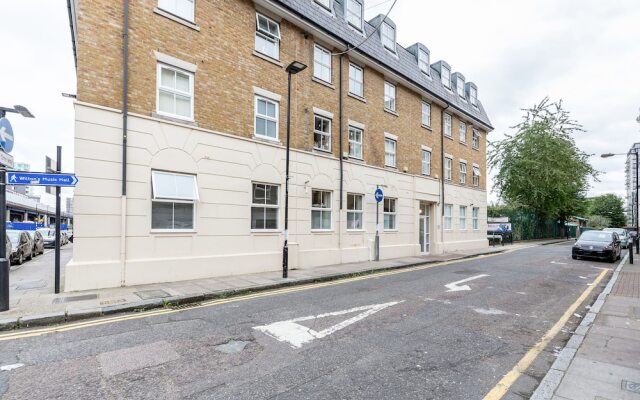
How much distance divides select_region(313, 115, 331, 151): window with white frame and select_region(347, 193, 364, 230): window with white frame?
245 centimetres

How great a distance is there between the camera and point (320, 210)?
1383 cm

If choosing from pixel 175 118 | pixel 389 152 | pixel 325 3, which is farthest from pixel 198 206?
pixel 325 3

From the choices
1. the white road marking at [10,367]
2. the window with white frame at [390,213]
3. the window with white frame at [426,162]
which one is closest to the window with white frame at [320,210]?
the window with white frame at [390,213]

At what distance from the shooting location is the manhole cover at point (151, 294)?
7.45 meters

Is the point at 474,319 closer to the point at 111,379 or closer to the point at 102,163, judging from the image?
the point at 111,379

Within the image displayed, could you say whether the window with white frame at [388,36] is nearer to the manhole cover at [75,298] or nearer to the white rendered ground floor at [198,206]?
the white rendered ground floor at [198,206]

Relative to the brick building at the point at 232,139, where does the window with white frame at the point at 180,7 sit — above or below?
above

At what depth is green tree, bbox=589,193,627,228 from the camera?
86.0 m

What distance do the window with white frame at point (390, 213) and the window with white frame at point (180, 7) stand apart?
1119cm

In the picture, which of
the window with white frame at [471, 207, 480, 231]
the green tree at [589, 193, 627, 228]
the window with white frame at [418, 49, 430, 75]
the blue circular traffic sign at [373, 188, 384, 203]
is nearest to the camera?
the blue circular traffic sign at [373, 188, 384, 203]

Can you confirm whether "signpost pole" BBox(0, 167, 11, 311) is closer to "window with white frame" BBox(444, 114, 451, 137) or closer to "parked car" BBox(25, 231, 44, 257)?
"parked car" BBox(25, 231, 44, 257)

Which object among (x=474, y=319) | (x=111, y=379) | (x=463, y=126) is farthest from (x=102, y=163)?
(x=463, y=126)

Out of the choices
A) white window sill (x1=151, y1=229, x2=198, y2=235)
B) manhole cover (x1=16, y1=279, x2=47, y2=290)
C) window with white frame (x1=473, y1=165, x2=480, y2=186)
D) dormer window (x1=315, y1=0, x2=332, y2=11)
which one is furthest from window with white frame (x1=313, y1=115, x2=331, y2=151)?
window with white frame (x1=473, y1=165, x2=480, y2=186)

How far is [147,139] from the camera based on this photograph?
9.24 metres
